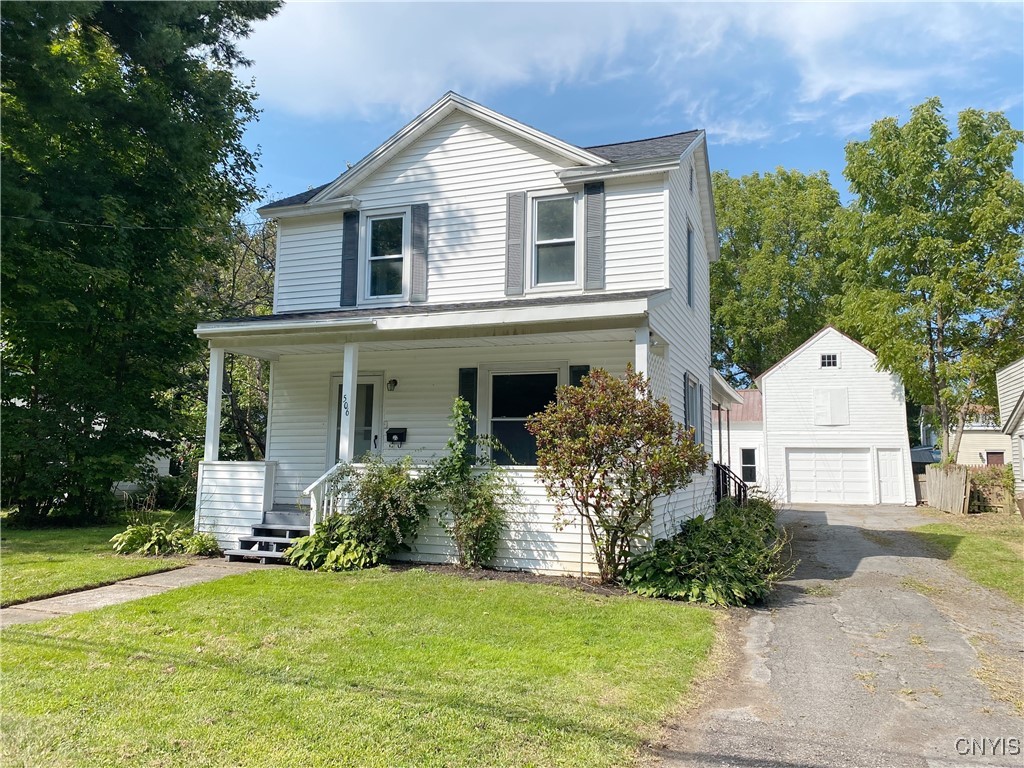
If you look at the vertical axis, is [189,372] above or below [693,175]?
below

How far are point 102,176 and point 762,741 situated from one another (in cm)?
1490

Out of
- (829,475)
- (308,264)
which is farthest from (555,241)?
(829,475)

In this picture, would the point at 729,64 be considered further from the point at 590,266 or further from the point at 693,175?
the point at 590,266

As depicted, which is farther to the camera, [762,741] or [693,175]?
[693,175]

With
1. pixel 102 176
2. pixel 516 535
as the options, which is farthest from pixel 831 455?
pixel 102 176

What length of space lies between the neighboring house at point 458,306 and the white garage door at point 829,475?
1336 centimetres

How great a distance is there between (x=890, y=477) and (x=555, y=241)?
715 inches

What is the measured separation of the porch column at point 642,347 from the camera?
301 inches

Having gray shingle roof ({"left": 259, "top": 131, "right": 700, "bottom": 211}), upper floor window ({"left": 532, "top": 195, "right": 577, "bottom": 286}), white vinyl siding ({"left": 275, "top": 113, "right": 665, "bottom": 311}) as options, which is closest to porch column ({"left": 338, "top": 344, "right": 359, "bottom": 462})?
white vinyl siding ({"left": 275, "top": 113, "right": 665, "bottom": 311})

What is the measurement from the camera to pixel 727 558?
24.1 ft

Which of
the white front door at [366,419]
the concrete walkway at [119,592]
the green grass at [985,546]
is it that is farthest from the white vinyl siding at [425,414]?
the green grass at [985,546]

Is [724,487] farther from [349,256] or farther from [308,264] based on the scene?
[308,264]

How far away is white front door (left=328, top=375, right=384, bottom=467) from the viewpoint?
10.3m

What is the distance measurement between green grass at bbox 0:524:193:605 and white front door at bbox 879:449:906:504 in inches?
862
